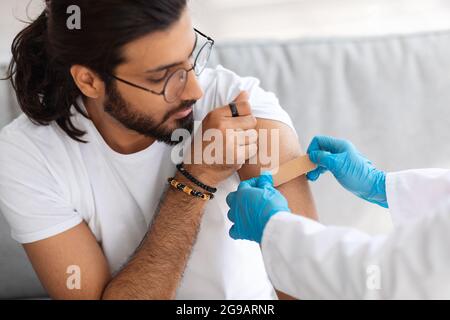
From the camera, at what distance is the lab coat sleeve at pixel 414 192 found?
48.6 inches

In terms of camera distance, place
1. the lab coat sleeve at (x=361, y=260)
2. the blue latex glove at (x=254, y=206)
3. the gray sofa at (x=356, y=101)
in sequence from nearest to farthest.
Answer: the lab coat sleeve at (x=361, y=260) → the blue latex glove at (x=254, y=206) → the gray sofa at (x=356, y=101)

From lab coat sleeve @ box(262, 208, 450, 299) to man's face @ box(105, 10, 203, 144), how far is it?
0.39m

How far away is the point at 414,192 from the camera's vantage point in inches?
49.8

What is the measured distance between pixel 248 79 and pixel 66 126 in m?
0.46

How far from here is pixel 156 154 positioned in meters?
1.40

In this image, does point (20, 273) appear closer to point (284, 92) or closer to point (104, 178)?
point (104, 178)

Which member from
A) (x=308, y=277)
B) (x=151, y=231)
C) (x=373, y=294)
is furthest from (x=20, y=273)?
(x=373, y=294)

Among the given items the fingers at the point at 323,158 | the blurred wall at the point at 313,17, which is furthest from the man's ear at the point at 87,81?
the blurred wall at the point at 313,17

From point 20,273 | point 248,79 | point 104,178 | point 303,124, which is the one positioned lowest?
point 20,273

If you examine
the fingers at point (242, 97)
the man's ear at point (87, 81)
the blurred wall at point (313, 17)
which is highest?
the blurred wall at point (313, 17)

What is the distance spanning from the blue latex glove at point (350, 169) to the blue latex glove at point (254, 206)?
0.15m

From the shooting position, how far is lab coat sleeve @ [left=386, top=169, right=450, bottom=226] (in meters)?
1.23

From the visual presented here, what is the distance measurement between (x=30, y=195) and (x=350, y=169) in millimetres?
722

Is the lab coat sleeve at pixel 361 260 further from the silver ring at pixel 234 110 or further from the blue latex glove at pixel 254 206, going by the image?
the silver ring at pixel 234 110
